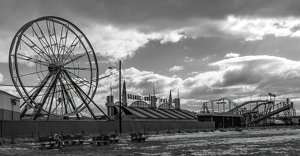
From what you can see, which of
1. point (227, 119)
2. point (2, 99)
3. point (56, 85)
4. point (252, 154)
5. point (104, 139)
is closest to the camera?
point (252, 154)

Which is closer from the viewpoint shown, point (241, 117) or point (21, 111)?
point (21, 111)

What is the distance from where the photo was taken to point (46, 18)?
182ft

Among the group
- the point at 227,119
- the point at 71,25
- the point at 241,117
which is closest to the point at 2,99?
the point at 71,25

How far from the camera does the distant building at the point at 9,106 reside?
1934 inches

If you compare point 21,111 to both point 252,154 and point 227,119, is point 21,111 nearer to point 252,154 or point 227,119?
point 252,154

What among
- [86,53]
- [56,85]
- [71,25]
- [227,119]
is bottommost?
[227,119]

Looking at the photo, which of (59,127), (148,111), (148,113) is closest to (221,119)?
(148,111)

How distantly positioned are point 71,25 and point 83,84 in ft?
30.6

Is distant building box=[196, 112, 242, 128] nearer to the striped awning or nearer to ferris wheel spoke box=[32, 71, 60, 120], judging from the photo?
the striped awning

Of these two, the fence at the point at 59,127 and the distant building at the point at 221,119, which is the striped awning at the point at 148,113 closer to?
the fence at the point at 59,127

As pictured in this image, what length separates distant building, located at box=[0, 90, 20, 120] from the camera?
49122 millimetres

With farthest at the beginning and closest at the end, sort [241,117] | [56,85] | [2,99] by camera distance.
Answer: [241,117] < [56,85] < [2,99]

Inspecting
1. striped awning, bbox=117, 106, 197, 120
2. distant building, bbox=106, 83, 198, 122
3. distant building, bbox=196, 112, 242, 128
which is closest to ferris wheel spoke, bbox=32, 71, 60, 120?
distant building, bbox=106, 83, 198, 122

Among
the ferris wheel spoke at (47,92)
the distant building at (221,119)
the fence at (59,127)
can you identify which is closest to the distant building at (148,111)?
the fence at (59,127)
